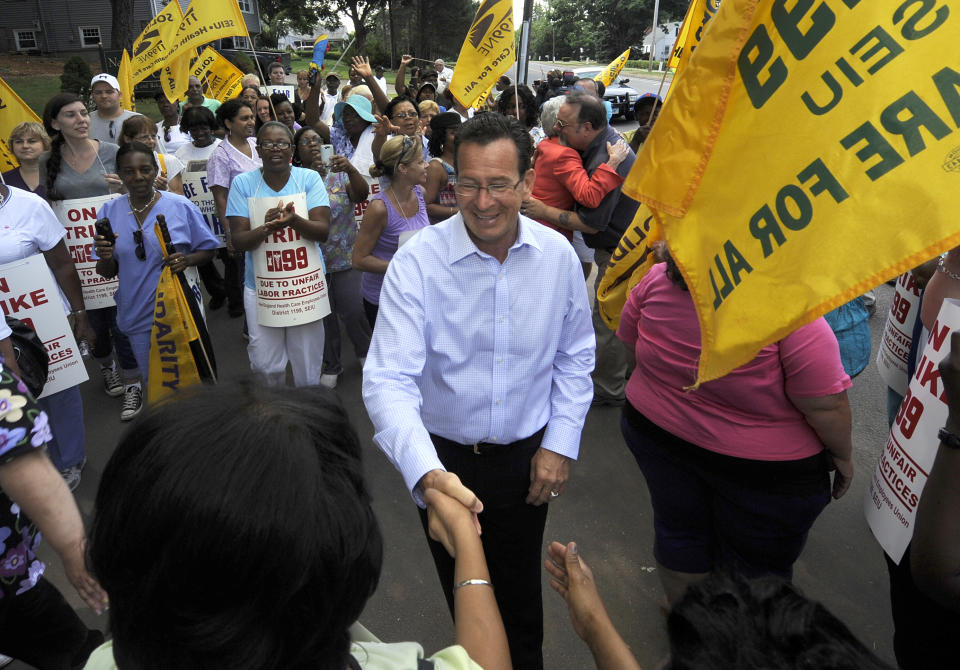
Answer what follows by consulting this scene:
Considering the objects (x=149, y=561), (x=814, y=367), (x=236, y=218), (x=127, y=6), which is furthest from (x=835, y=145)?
(x=127, y=6)

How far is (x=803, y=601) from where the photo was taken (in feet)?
3.03

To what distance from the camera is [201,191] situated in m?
6.14

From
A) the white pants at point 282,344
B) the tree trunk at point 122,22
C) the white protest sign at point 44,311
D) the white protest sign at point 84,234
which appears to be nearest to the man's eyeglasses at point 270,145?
the white pants at point 282,344

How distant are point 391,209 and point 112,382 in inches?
106

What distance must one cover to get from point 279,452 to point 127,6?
89.7 ft

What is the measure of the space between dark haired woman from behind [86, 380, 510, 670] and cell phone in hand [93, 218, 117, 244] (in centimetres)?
314

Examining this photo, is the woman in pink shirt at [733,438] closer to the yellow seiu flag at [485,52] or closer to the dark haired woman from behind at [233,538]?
the dark haired woman from behind at [233,538]

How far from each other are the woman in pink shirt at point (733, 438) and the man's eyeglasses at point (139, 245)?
9.22 feet

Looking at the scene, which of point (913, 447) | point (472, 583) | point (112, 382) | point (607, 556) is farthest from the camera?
point (112, 382)

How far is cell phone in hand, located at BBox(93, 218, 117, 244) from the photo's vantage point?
11.6 ft

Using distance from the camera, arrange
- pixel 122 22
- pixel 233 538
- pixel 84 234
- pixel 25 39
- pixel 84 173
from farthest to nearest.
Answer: pixel 25 39, pixel 122 22, pixel 84 173, pixel 84 234, pixel 233 538

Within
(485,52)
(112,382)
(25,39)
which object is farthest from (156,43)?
(25,39)

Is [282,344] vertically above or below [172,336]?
below

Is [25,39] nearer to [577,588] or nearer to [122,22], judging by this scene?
[122,22]
